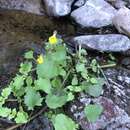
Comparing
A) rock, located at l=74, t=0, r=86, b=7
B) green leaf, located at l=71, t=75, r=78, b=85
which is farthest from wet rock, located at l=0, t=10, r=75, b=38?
green leaf, located at l=71, t=75, r=78, b=85

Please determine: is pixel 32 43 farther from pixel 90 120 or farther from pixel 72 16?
pixel 90 120

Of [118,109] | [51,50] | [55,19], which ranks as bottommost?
[55,19]

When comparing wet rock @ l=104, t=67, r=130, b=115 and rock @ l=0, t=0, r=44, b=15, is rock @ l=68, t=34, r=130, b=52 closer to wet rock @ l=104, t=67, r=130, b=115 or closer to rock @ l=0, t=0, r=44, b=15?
wet rock @ l=104, t=67, r=130, b=115

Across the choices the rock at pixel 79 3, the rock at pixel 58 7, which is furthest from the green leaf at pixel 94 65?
the rock at pixel 79 3

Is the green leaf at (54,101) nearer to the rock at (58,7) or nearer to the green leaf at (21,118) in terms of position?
the green leaf at (21,118)

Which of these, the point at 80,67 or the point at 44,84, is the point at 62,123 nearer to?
the point at 44,84

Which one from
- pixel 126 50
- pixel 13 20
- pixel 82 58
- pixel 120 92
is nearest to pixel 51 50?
pixel 82 58

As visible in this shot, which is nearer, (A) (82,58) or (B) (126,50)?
(A) (82,58)

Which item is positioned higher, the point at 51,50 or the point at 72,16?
the point at 51,50
